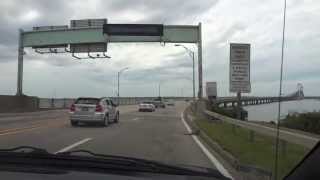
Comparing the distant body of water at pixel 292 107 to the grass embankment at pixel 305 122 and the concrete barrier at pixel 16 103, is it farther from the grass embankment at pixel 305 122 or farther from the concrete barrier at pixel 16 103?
the concrete barrier at pixel 16 103

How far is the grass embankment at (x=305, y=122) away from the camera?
83.0ft

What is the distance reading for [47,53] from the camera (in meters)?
58.8

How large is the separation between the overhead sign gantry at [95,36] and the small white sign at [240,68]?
89.1 ft

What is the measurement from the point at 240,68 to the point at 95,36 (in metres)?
30.3

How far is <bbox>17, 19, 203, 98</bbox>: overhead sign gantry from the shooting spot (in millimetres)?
54000

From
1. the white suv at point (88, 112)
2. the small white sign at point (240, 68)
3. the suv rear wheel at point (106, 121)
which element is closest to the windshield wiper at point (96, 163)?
the small white sign at point (240, 68)

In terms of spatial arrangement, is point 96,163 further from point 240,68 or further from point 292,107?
point 240,68

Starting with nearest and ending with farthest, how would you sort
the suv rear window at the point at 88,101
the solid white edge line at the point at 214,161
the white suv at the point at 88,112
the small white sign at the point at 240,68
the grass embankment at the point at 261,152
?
the grass embankment at the point at 261,152
the solid white edge line at the point at 214,161
the small white sign at the point at 240,68
the white suv at the point at 88,112
the suv rear window at the point at 88,101

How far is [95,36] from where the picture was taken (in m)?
55.7

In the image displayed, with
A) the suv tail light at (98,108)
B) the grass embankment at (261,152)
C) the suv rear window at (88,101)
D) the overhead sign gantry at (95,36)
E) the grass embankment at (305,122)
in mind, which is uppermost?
the overhead sign gantry at (95,36)

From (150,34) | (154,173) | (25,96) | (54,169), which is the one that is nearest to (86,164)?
(54,169)

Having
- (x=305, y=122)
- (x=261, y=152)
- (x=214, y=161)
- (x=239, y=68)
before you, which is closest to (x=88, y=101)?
(x=239, y=68)

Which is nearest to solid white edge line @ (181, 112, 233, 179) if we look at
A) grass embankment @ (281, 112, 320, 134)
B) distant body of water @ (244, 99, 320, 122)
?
distant body of water @ (244, 99, 320, 122)

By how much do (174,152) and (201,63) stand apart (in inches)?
1458
